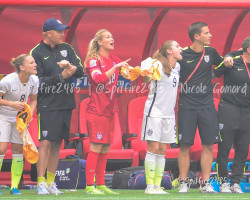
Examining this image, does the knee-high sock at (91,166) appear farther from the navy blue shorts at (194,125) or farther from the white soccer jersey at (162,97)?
the navy blue shorts at (194,125)

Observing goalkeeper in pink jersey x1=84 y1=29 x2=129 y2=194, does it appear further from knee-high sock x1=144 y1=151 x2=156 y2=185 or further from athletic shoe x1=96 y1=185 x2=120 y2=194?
knee-high sock x1=144 y1=151 x2=156 y2=185

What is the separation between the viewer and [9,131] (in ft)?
26.6

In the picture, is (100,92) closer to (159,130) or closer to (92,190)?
(159,130)

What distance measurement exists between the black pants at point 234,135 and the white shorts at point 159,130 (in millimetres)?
819

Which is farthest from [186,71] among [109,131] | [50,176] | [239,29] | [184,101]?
[239,29]

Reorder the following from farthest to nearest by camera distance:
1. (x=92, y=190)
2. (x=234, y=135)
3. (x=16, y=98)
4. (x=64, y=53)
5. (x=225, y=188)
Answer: (x=234, y=135) < (x=225, y=188) < (x=64, y=53) < (x=16, y=98) < (x=92, y=190)

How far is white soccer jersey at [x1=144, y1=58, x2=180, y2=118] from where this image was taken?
816 cm

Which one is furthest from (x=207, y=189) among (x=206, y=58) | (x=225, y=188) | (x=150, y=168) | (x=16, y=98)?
(x=16, y=98)

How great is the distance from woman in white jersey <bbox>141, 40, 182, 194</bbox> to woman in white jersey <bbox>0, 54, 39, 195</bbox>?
52.4 inches

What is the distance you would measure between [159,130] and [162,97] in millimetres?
398

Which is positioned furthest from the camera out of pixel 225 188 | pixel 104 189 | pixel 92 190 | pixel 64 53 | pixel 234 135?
pixel 234 135

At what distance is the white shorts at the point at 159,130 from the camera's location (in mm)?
8086

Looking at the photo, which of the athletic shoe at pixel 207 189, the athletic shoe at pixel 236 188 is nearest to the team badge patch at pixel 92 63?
the athletic shoe at pixel 207 189

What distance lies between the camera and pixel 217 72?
8781 mm
